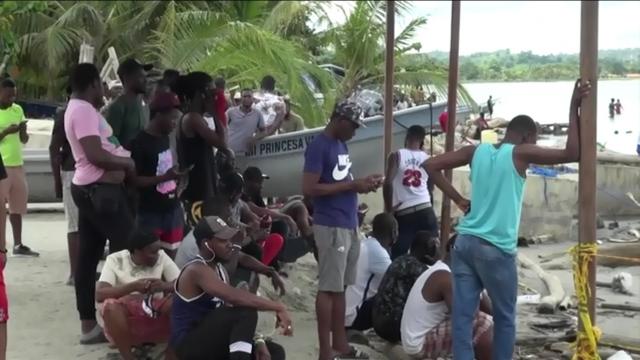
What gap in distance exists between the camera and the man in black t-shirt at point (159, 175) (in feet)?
20.0

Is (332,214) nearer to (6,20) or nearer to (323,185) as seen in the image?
(323,185)

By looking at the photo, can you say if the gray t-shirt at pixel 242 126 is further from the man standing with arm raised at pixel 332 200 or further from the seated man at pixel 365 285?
the man standing with arm raised at pixel 332 200

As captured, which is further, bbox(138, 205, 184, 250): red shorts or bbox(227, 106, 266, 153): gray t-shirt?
bbox(227, 106, 266, 153): gray t-shirt

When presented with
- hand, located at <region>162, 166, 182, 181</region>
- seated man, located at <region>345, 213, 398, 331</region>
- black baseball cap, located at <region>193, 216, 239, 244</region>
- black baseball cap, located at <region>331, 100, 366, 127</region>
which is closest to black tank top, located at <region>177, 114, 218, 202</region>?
hand, located at <region>162, 166, 182, 181</region>

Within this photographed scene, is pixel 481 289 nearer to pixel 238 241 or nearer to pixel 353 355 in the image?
pixel 353 355

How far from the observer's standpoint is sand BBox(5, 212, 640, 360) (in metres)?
6.06

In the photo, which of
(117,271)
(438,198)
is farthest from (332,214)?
(438,198)

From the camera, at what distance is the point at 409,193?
8.16 m

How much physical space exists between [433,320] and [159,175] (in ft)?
6.39

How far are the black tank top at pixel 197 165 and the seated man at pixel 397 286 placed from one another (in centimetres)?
139

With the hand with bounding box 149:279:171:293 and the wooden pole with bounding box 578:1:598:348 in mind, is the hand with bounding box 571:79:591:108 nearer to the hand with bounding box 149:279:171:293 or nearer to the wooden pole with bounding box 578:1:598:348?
the wooden pole with bounding box 578:1:598:348

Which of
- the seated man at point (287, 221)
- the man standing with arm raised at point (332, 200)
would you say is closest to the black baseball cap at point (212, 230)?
the man standing with arm raised at point (332, 200)

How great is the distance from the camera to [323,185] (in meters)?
5.75

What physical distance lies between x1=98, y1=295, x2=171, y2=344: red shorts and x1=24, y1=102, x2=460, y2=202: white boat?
5.42 meters
